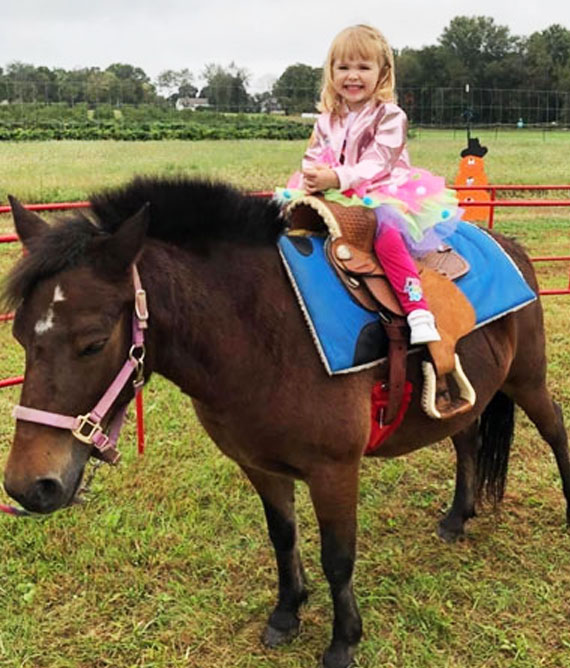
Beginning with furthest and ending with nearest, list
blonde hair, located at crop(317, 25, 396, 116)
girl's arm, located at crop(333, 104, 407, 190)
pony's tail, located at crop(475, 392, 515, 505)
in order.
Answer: pony's tail, located at crop(475, 392, 515, 505), blonde hair, located at crop(317, 25, 396, 116), girl's arm, located at crop(333, 104, 407, 190)

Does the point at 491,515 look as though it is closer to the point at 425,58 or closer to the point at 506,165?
the point at 506,165

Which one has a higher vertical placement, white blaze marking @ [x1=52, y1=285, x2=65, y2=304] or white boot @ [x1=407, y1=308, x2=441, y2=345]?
white blaze marking @ [x1=52, y1=285, x2=65, y2=304]

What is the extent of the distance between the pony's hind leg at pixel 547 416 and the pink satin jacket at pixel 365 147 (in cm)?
137

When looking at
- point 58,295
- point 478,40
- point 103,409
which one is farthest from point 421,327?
point 478,40

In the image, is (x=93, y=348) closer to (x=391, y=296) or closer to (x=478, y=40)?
(x=391, y=296)

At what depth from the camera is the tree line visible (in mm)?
61312

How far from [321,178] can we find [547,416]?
→ 1.82 m

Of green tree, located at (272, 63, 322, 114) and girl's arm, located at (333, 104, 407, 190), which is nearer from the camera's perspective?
girl's arm, located at (333, 104, 407, 190)

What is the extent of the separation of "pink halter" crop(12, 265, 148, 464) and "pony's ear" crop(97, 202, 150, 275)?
8cm

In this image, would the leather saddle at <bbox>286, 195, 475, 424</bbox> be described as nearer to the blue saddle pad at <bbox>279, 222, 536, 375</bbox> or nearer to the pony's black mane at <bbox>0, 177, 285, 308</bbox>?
the blue saddle pad at <bbox>279, 222, 536, 375</bbox>

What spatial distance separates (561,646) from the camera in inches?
105

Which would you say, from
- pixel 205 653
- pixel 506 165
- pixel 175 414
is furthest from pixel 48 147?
pixel 205 653

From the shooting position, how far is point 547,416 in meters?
3.29

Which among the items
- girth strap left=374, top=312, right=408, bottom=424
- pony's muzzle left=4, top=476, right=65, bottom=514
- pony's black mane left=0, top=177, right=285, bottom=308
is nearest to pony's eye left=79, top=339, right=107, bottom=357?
pony's black mane left=0, top=177, right=285, bottom=308
